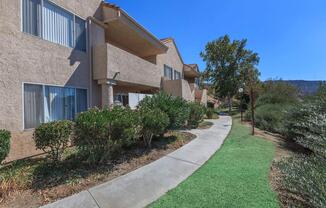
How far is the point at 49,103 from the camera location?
8148mm

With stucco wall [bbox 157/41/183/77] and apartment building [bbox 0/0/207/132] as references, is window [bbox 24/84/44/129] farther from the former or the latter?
stucco wall [bbox 157/41/183/77]

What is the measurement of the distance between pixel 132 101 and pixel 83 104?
10.7ft

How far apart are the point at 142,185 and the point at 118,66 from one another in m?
7.20

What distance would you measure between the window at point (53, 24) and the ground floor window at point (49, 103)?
2.02 meters

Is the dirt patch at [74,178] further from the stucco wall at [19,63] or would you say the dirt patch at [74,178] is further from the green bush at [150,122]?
the stucco wall at [19,63]

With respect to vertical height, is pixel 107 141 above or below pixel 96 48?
below

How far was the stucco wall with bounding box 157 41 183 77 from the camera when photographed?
18.6 metres

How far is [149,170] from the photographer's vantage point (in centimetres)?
617

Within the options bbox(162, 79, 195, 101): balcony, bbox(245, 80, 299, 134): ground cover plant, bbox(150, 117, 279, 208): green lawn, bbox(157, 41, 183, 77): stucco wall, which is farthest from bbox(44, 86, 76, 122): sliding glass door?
bbox(245, 80, 299, 134): ground cover plant

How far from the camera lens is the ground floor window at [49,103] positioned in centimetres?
744

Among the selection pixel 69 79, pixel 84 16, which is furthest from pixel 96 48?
pixel 69 79

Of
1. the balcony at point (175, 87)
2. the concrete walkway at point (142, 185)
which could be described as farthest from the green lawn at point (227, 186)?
the balcony at point (175, 87)

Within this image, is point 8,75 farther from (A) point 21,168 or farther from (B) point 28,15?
(A) point 21,168

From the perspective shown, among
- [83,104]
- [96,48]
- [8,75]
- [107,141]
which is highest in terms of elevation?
[96,48]
